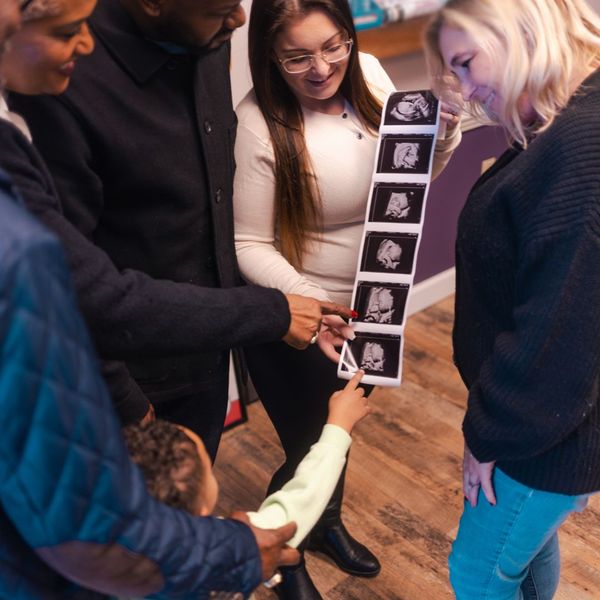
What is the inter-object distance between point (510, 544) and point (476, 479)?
0.39ft

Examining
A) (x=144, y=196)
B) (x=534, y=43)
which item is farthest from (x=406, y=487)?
(x=534, y=43)

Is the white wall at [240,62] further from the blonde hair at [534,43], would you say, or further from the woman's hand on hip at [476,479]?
the woman's hand on hip at [476,479]

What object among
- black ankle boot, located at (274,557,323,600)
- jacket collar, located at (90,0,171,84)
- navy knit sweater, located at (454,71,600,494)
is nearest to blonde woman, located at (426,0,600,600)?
navy knit sweater, located at (454,71,600,494)

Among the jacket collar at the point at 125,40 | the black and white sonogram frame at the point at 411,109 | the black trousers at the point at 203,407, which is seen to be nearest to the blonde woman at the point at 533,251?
the black and white sonogram frame at the point at 411,109

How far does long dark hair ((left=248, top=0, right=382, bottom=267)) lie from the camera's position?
4.05 ft

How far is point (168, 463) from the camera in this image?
770mm

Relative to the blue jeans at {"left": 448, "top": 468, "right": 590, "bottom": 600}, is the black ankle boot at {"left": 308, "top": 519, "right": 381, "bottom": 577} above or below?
below

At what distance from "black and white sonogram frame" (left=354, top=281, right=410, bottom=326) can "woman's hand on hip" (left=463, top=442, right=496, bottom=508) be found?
0.34 metres

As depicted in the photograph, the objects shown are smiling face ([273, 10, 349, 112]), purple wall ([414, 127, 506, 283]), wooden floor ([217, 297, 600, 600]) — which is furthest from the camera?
purple wall ([414, 127, 506, 283])

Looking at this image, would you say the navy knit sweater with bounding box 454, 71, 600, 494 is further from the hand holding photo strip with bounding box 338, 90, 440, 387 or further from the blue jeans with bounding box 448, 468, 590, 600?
the hand holding photo strip with bounding box 338, 90, 440, 387

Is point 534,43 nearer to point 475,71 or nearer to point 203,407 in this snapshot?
point 475,71

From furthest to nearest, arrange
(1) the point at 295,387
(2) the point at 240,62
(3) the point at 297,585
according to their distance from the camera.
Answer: (2) the point at 240,62 < (3) the point at 297,585 < (1) the point at 295,387

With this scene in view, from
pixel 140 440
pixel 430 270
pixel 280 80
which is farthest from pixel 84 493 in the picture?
pixel 430 270

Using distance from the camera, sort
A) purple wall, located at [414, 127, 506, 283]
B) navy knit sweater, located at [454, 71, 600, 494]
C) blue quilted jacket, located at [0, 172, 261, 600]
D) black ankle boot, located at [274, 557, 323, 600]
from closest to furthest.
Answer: blue quilted jacket, located at [0, 172, 261, 600] < navy knit sweater, located at [454, 71, 600, 494] < black ankle boot, located at [274, 557, 323, 600] < purple wall, located at [414, 127, 506, 283]
